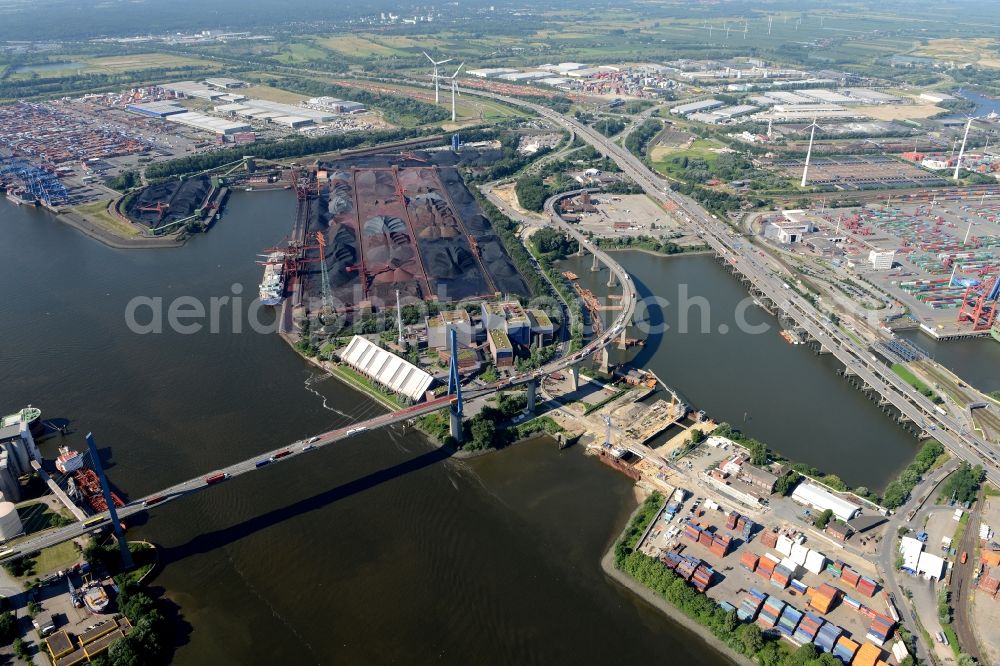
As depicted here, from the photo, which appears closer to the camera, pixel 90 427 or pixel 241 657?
pixel 241 657

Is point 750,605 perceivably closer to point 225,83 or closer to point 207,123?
point 207,123

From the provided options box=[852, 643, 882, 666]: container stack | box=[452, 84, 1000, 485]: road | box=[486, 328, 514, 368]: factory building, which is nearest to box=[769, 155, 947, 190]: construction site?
box=[452, 84, 1000, 485]: road

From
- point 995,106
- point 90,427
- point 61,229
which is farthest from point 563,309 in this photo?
point 995,106

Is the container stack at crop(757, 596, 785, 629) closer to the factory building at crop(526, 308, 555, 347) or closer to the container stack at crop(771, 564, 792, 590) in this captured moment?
the container stack at crop(771, 564, 792, 590)

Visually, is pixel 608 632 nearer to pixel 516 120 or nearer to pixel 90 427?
pixel 90 427

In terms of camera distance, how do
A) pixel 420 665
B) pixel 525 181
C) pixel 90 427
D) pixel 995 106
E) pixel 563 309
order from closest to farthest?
pixel 420 665
pixel 90 427
pixel 563 309
pixel 525 181
pixel 995 106

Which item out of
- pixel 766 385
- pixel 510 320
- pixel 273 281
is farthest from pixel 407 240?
pixel 766 385

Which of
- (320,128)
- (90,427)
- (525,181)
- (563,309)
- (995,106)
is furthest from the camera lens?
(995,106)
